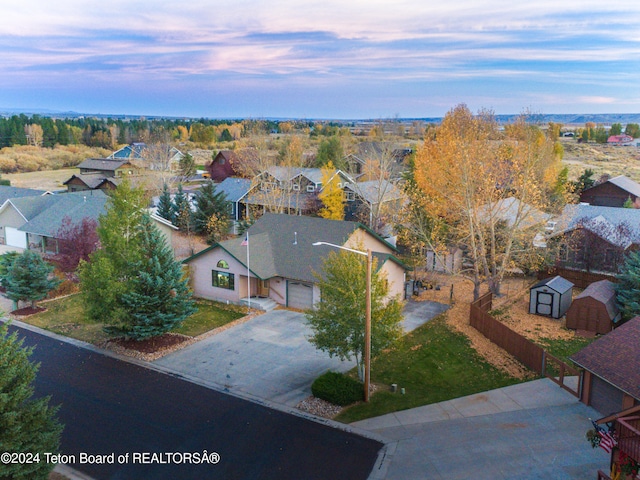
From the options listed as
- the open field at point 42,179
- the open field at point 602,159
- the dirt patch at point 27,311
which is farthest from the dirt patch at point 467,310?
the open field at point 42,179

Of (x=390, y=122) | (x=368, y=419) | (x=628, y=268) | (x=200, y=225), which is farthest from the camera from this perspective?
(x=390, y=122)

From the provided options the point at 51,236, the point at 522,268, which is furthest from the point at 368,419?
the point at 51,236

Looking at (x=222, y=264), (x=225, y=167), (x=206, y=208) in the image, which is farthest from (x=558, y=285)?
(x=225, y=167)

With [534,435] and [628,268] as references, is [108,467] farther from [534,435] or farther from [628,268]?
[628,268]

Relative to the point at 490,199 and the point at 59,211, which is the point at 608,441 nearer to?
the point at 490,199

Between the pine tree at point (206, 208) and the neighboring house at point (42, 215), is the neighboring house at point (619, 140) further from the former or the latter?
the neighboring house at point (42, 215)

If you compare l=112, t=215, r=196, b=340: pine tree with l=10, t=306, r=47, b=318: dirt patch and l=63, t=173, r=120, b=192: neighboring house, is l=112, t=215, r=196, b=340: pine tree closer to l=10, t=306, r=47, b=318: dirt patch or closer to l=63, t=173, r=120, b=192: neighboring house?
l=10, t=306, r=47, b=318: dirt patch
